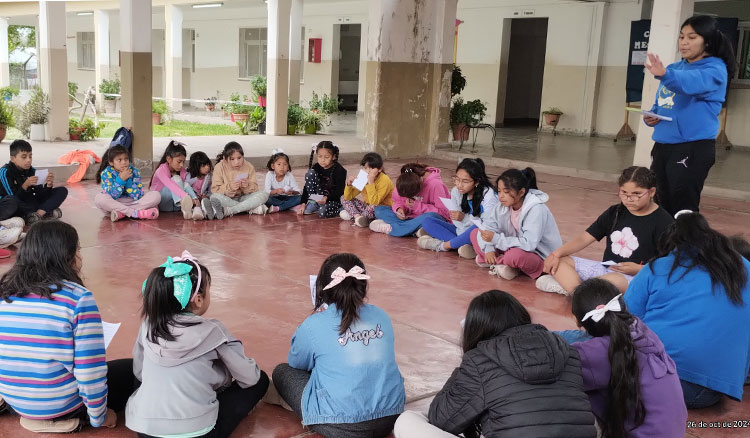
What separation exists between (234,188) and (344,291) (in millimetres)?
4237

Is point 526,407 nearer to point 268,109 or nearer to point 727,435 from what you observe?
point 727,435

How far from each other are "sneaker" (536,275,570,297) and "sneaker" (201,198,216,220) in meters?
3.02

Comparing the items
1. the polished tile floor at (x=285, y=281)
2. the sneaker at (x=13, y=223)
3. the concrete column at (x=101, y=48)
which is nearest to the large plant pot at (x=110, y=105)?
the concrete column at (x=101, y=48)

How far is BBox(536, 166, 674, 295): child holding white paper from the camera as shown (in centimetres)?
398

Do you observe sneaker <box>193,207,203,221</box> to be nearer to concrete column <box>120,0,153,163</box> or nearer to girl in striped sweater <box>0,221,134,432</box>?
concrete column <box>120,0,153,163</box>

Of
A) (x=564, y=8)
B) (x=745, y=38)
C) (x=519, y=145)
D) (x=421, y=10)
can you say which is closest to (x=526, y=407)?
(x=421, y=10)

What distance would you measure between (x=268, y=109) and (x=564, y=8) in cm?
644

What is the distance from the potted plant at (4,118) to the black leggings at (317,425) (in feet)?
29.6

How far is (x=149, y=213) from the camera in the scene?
6.23m

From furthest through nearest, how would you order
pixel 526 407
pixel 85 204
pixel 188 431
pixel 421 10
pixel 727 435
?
pixel 421 10, pixel 85 204, pixel 727 435, pixel 188 431, pixel 526 407

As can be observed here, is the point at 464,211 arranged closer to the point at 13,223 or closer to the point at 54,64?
the point at 13,223

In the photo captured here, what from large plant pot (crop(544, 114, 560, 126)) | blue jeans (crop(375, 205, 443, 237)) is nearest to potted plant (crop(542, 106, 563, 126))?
large plant pot (crop(544, 114, 560, 126))

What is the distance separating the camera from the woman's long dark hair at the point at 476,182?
5195 millimetres

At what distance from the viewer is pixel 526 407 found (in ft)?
6.67
